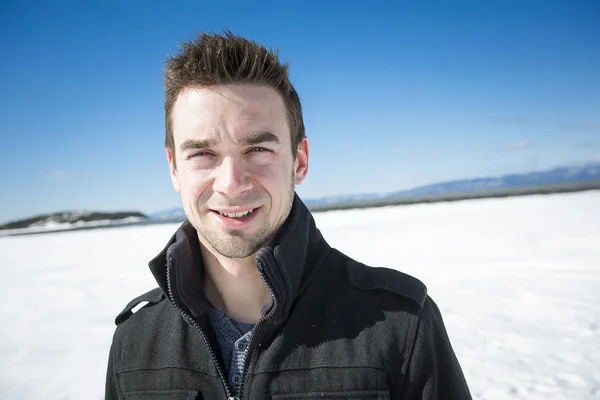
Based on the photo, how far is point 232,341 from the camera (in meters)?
1.76

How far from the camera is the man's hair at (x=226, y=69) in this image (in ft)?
5.78

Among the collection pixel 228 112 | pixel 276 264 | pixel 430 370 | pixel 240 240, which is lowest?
pixel 430 370

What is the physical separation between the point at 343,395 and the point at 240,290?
26.5 inches

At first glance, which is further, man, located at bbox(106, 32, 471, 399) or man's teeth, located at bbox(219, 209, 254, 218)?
man's teeth, located at bbox(219, 209, 254, 218)

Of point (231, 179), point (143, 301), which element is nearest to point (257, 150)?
point (231, 179)

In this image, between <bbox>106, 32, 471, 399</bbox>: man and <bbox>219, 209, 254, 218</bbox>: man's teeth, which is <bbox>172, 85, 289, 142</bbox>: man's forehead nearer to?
<bbox>106, 32, 471, 399</bbox>: man

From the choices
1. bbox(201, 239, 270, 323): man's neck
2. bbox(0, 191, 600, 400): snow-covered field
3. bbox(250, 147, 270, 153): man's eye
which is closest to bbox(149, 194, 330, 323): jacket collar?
bbox(201, 239, 270, 323): man's neck

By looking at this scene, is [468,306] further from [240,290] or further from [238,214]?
[238,214]

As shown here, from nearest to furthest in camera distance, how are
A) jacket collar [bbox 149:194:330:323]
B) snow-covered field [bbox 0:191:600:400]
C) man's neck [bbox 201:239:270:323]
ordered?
jacket collar [bbox 149:194:330:323] → man's neck [bbox 201:239:270:323] → snow-covered field [bbox 0:191:600:400]

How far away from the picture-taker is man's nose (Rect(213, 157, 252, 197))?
1654 millimetres

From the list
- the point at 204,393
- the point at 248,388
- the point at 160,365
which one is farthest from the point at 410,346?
the point at 160,365

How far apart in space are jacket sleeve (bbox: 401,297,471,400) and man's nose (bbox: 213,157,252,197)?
0.96 metres

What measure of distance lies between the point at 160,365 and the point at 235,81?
1377mm

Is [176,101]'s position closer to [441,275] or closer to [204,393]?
[204,393]
